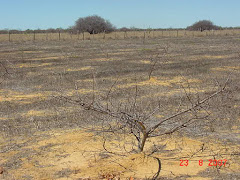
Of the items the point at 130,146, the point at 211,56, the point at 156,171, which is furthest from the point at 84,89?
the point at 211,56

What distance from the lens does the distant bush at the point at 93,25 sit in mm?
54119

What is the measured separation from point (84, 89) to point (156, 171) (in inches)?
245

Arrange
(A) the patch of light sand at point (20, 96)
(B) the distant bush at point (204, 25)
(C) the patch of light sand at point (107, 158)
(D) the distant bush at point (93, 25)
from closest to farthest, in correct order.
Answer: (C) the patch of light sand at point (107, 158) < (A) the patch of light sand at point (20, 96) < (D) the distant bush at point (93, 25) < (B) the distant bush at point (204, 25)

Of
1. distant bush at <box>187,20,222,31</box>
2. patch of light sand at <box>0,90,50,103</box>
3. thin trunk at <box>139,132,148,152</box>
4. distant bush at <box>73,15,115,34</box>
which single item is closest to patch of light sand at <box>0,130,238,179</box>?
thin trunk at <box>139,132,148,152</box>

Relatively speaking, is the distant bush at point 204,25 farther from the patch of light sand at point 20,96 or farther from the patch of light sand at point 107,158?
the patch of light sand at point 107,158

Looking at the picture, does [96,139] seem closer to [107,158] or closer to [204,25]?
[107,158]

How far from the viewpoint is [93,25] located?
177 feet

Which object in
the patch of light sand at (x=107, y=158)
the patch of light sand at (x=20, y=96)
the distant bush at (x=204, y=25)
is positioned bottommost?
the patch of light sand at (x=107, y=158)

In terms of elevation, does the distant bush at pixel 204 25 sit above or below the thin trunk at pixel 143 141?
above

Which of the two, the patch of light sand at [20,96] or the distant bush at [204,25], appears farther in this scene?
Answer: the distant bush at [204,25]

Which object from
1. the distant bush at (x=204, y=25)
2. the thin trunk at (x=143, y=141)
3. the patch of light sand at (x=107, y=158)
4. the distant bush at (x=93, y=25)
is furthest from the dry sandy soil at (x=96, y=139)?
the distant bush at (x=204, y=25)

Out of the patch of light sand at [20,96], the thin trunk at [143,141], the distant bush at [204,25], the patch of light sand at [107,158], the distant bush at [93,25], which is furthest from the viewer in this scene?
the distant bush at [204,25]
